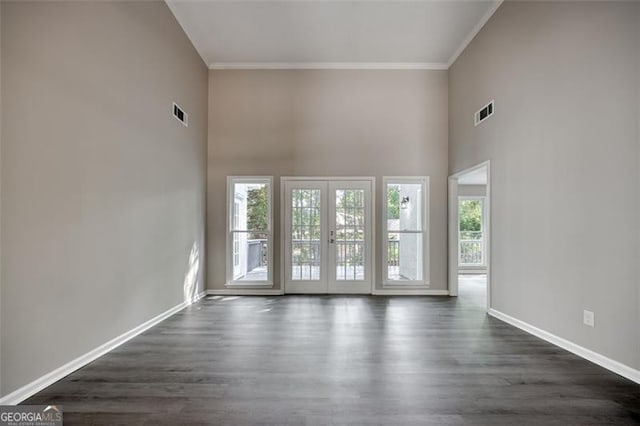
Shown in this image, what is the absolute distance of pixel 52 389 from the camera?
2072mm

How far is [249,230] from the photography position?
5.32m

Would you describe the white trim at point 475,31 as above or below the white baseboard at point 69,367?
above

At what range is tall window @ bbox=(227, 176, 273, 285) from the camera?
5.26m

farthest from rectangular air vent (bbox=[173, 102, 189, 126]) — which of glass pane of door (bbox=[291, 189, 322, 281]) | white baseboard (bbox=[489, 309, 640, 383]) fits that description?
white baseboard (bbox=[489, 309, 640, 383])

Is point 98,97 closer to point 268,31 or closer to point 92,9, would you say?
point 92,9

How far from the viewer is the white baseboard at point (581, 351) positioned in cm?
225

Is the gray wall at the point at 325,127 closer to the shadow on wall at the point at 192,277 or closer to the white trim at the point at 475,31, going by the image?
the white trim at the point at 475,31

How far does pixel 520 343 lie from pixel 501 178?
198 cm

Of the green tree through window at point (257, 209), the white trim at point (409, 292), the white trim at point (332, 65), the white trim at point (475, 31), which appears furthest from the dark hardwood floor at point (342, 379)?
the white trim at point (332, 65)

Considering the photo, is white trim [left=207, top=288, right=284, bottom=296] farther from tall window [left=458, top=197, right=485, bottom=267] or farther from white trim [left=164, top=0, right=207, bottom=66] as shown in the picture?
tall window [left=458, top=197, right=485, bottom=267]

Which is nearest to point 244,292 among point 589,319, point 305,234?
point 305,234

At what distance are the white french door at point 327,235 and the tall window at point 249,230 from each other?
0.34m

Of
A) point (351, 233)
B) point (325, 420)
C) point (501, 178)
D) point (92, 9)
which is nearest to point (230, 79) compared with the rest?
point (92, 9)

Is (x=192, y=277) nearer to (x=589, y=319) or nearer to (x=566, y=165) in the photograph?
(x=589, y=319)
